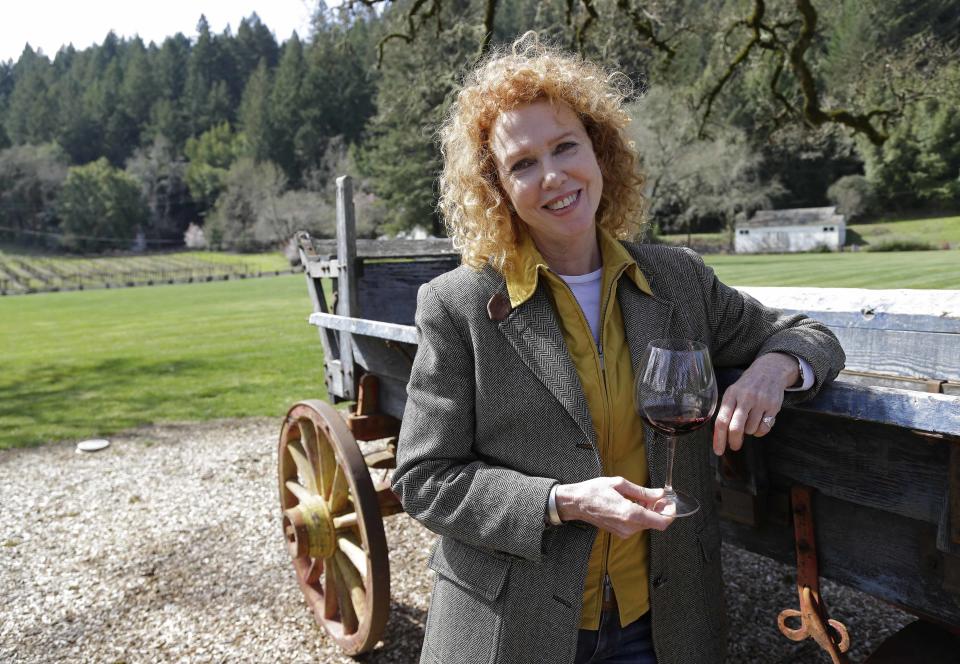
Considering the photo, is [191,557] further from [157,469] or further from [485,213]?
[485,213]

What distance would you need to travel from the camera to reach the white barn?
1753 inches

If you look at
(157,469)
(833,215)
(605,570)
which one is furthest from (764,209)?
(605,570)

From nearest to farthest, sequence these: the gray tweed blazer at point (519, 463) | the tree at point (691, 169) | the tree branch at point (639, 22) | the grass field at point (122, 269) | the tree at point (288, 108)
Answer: the gray tweed blazer at point (519, 463)
the tree branch at point (639, 22)
the tree at point (691, 169)
the grass field at point (122, 269)
the tree at point (288, 108)

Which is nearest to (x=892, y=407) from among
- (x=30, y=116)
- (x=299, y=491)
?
(x=299, y=491)

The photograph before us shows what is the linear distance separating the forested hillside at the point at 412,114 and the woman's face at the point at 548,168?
6.71 feet

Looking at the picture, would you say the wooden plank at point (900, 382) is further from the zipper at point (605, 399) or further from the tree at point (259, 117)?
the tree at point (259, 117)

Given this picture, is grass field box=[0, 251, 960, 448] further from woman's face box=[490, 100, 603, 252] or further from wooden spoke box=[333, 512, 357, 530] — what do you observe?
woman's face box=[490, 100, 603, 252]

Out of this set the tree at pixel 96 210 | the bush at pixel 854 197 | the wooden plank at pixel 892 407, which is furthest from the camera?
the tree at pixel 96 210

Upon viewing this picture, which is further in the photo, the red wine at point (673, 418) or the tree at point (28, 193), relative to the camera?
the tree at point (28, 193)

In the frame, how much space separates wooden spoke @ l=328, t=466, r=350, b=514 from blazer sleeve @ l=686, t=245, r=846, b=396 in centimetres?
207

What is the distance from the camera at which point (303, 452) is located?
394cm

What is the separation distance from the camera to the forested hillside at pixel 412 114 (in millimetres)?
11461

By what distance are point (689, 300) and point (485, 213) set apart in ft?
1.79

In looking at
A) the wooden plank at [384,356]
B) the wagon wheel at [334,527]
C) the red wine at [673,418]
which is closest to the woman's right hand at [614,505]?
the red wine at [673,418]
